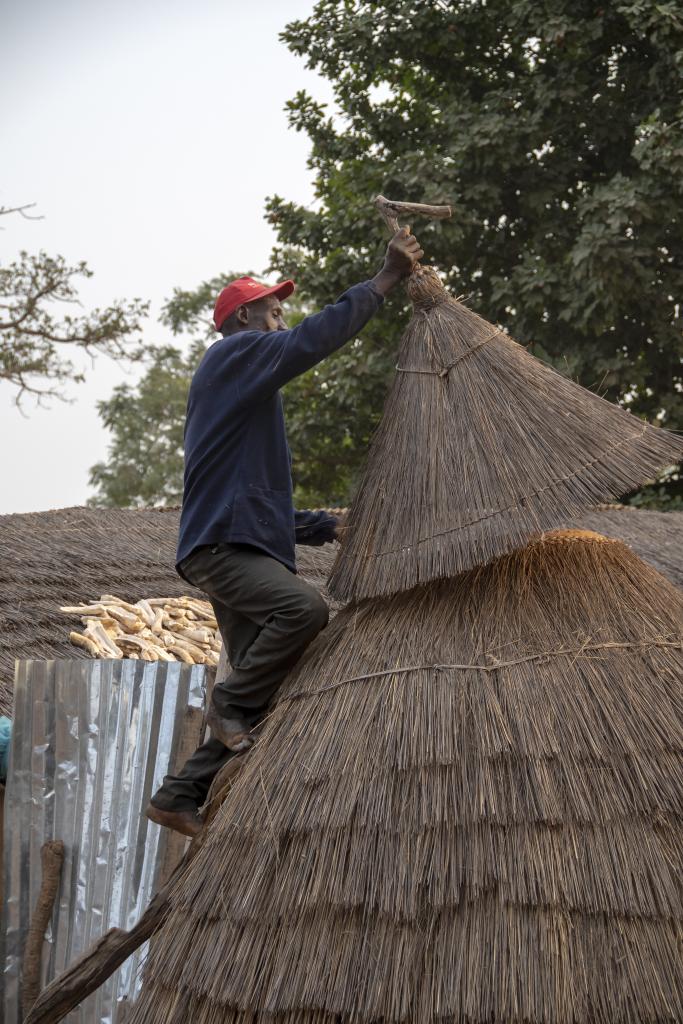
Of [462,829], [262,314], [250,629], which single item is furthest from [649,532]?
[462,829]

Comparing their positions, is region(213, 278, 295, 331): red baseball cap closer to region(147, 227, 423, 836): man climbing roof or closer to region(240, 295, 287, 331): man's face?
region(240, 295, 287, 331): man's face

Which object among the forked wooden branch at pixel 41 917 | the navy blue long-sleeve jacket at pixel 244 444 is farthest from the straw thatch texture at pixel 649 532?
the navy blue long-sleeve jacket at pixel 244 444

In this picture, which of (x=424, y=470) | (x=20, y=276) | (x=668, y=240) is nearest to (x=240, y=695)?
(x=424, y=470)

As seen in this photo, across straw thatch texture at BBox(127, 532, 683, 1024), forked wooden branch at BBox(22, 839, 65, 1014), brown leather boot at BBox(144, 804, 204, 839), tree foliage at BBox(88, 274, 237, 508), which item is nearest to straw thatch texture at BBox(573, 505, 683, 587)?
forked wooden branch at BBox(22, 839, 65, 1014)

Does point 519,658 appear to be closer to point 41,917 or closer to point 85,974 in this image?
point 85,974

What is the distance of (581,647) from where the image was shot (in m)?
3.16

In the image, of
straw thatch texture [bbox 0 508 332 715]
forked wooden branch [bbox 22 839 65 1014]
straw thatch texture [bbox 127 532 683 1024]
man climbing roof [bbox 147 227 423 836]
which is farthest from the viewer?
straw thatch texture [bbox 0 508 332 715]

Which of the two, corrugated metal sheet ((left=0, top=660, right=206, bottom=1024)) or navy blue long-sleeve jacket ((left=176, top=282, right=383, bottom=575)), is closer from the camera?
navy blue long-sleeve jacket ((left=176, top=282, right=383, bottom=575))

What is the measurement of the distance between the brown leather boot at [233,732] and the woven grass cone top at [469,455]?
0.49 meters

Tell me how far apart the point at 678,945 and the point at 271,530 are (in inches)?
63.5

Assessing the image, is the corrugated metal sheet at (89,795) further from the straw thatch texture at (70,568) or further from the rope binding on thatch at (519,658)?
the rope binding on thatch at (519,658)

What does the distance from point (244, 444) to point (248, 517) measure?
0.24m

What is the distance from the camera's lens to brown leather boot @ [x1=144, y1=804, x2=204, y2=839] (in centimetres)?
350

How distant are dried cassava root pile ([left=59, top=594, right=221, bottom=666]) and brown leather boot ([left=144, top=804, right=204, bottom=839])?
315cm
